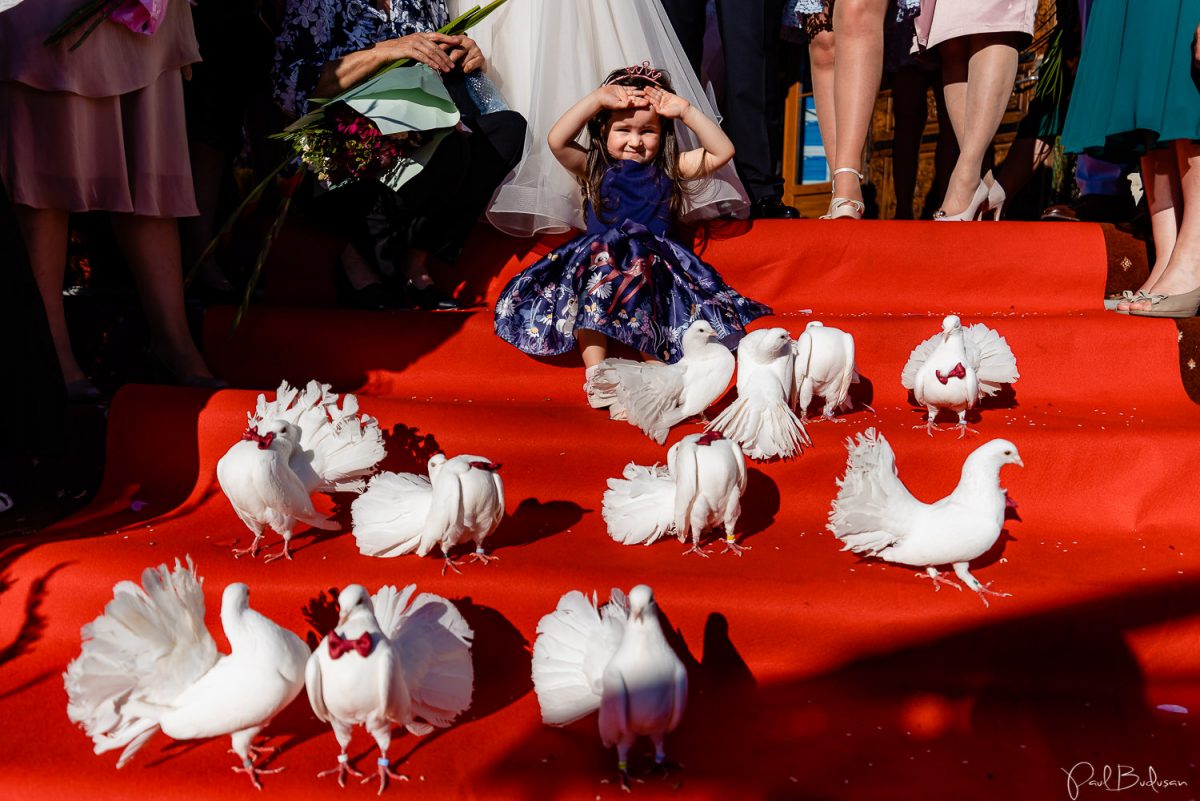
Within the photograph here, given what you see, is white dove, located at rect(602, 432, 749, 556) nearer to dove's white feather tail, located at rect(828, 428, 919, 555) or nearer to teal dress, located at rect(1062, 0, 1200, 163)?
dove's white feather tail, located at rect(828, 428, 919, 555)

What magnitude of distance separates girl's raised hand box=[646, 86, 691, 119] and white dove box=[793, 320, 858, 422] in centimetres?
80

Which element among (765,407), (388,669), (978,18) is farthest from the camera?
(978,18)

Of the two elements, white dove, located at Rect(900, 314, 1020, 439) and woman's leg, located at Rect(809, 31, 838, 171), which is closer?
white dove, located at Rect(900, 314, 1020, 439)

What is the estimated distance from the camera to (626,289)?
260 cm

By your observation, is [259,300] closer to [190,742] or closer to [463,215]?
[463,215]

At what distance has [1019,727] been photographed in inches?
64.9

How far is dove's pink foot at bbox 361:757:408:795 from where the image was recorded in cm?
150

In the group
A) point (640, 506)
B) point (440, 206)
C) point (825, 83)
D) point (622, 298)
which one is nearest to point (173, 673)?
point (640, 506)

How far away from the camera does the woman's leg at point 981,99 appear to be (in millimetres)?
2979

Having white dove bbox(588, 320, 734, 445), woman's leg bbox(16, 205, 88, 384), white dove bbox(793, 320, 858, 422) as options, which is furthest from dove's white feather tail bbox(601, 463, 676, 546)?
woman's leg bbox(16, 205, 88, 384)

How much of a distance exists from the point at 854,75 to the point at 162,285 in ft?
7.36

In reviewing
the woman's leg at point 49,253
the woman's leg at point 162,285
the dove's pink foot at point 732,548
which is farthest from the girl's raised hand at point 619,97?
the woman's leg at point 49,253

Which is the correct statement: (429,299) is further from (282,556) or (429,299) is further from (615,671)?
(615,671)

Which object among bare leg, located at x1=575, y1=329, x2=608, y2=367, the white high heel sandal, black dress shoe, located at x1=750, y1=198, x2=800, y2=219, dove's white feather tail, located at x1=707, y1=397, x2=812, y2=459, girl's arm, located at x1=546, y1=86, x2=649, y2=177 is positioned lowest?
dove's white feather tail, located at x1=707, y1=397, x2=812, y2=459
